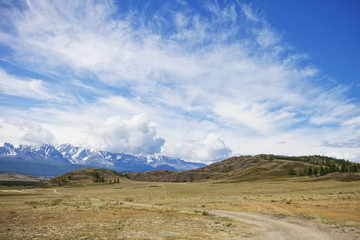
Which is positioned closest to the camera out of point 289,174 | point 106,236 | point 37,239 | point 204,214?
point 37,239

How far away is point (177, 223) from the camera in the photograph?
26.6 m

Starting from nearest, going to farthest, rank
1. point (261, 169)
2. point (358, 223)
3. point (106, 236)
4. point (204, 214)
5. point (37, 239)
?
point (37, 239)
point (106, 236)
point (358, 223)
point (204, 214)
point (261, 169)

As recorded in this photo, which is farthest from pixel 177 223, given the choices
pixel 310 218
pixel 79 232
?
pixel 310 218

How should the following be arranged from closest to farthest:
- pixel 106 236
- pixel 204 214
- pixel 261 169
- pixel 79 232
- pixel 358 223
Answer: pixel 106 236, pixel 79 232, pixel 358 223, pixel 204 214, pixel 261 169

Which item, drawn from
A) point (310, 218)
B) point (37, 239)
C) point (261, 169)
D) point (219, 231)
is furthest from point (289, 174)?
point (37, 239)

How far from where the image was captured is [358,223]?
25062 mm

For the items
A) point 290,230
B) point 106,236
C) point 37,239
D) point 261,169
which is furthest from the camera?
point 261,169

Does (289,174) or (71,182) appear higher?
(289,174)

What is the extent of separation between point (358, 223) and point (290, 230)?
8.70 m

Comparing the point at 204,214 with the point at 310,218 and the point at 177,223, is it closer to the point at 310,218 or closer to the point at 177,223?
the point at 177,223

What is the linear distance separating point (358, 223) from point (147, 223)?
76.7 ft

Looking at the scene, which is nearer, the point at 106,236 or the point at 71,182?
the point at 106,236

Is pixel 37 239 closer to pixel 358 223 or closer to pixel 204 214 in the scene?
pixel 204 214

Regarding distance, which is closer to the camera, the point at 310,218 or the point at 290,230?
the point at 290,230
